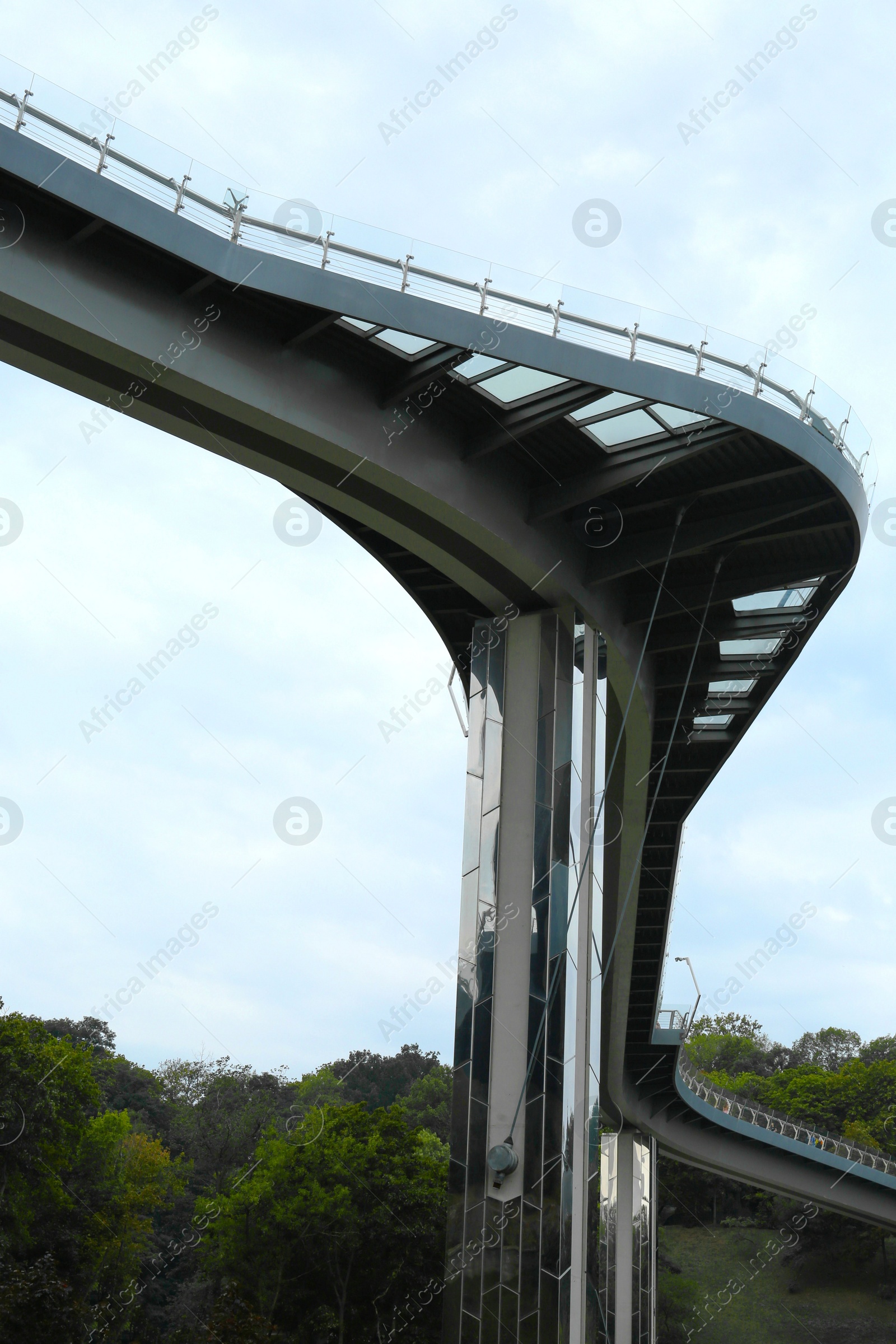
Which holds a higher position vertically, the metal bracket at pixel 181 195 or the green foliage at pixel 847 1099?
the green foliage at pixel 847 1099

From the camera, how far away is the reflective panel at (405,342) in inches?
592

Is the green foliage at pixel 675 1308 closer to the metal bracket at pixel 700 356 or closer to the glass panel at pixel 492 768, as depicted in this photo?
the glass panel at pixel 492 768

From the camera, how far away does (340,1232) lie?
33031mm

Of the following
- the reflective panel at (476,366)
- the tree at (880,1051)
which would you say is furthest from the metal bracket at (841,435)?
the tree at (880,1051)

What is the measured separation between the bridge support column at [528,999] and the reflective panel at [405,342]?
536 cm

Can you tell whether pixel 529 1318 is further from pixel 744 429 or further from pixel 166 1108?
pixel 166 1108

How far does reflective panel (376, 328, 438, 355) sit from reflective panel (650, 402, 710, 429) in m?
3.18

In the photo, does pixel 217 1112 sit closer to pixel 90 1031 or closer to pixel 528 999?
pixel 90 1031

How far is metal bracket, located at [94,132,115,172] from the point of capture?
1276 cm

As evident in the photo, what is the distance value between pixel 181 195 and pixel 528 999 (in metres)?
11.7

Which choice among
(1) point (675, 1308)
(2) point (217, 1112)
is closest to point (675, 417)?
(2) point (217, 1112)

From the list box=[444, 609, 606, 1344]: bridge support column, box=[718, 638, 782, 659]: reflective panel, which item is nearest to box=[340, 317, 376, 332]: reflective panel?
box=[444, 609, 606, 1344]: bridge support column

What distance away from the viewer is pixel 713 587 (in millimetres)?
19062

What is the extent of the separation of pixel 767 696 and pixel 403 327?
40.8 feet
